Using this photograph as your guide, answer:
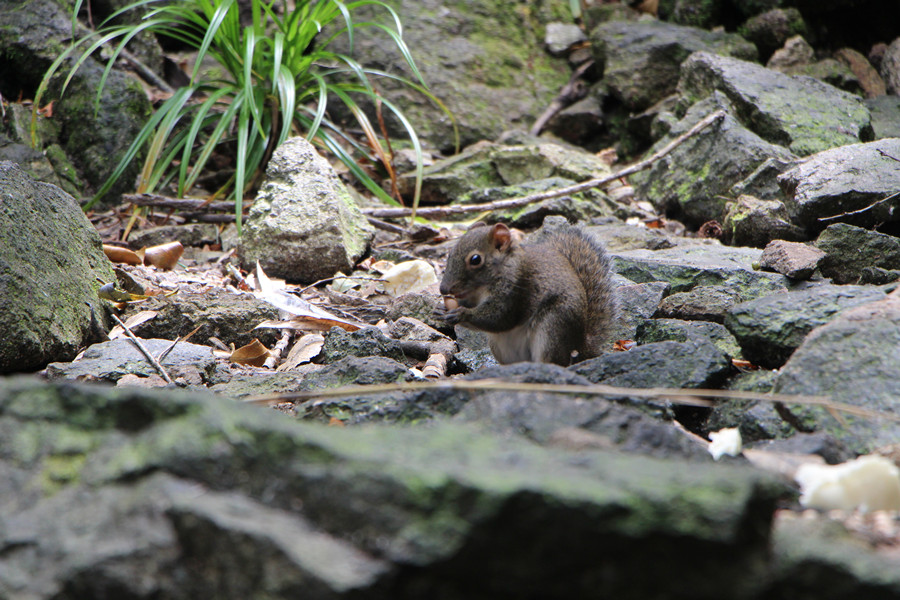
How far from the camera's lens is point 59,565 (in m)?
1.38

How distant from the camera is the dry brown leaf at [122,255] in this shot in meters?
5.05

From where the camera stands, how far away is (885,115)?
6.75 metres

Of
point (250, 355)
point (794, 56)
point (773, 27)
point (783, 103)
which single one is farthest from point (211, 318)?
point (773, 27)

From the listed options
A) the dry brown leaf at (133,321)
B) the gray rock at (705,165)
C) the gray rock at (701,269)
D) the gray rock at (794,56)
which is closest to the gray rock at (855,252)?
the gray rock at (701,269)

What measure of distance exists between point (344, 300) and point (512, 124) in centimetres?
419

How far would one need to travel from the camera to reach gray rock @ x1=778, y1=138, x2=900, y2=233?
448 centimetres

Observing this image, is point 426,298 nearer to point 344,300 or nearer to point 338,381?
point 344,300

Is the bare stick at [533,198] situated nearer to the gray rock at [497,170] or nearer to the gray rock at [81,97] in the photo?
the gray rock at [497,170]

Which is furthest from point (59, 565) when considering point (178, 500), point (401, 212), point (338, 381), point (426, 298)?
point (401, 212)

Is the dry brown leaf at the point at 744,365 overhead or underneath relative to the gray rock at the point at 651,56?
underneath

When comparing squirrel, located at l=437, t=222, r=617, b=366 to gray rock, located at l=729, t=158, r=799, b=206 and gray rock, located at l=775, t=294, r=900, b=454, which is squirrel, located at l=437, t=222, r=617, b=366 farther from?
gray rock, located at l=729, t=158, r=799, b=206

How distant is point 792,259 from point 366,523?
3.42m

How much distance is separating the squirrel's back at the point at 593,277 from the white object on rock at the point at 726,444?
4.58 ft

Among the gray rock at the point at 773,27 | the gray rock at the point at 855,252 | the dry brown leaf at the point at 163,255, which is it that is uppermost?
the gray rock at the point at 773,27
